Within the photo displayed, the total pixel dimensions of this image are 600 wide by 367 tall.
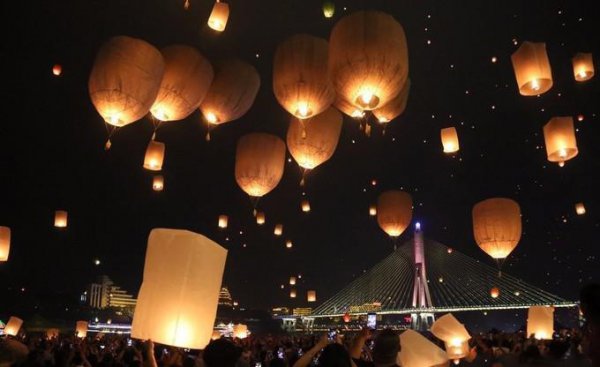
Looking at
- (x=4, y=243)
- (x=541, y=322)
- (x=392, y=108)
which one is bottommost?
(x=541, y=322)

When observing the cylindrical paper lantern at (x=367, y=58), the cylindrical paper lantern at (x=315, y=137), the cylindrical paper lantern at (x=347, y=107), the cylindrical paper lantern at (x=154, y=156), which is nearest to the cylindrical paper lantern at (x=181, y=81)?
the cylindrical paper lantern at (x=315, y=137)

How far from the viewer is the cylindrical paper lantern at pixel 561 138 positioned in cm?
742

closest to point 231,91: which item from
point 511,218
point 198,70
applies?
point 198,70

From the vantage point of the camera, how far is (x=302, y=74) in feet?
18.3

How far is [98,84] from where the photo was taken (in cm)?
549

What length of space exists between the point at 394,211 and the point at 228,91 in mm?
4479

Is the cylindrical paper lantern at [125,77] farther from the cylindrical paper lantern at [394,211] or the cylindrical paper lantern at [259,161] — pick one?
the cylindrical paper lantern at [394,211]

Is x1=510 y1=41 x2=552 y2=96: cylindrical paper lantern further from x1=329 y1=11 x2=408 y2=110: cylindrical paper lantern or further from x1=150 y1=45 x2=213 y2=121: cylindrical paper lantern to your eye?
x1=150 y1=45 x2=213 y2=121: cylindrical paper lantern

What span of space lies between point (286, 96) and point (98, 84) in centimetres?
196

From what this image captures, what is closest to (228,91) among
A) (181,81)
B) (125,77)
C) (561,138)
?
(181,81)

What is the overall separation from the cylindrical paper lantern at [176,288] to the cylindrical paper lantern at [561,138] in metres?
6.40

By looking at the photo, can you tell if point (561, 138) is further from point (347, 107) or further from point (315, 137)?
point (315, 137)

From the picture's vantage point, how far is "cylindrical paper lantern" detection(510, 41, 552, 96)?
6.65 metres

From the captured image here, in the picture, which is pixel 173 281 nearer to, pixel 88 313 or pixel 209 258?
pixel 209 258
